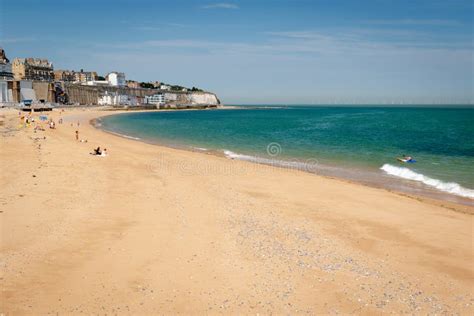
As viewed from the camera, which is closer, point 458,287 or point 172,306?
point 172,306

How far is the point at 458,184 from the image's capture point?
58.8 ft

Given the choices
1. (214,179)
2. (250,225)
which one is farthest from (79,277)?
(214,179)

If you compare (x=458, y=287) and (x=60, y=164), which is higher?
(x=60, y=164)

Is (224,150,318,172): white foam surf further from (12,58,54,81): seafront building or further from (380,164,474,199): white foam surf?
(12,58,54,81): seafront building

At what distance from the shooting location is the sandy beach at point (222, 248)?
678 cm

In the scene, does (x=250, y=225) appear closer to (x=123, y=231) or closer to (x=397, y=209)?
(x=123, y=231)

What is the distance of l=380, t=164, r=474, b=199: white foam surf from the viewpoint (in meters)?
16.6

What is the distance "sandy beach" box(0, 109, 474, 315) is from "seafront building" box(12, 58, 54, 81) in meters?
125

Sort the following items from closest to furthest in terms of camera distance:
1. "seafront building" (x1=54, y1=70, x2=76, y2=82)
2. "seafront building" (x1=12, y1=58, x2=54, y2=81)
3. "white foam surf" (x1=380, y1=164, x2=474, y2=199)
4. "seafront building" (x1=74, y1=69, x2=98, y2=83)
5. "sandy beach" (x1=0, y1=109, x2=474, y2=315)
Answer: "sandy beach" (x1=0, y1=109, x2=474, y2=315)
"white foam surf" (x1=380, y1=164, x2=474, y2=199)
"seafront building" (x1=12, y1=58, x2=54, y2=81)
"seafront building" (x1=54, y1=70, x2=76, y2=82)
"seafront building" (x1=74, y1=69, x2=98, y2=83)

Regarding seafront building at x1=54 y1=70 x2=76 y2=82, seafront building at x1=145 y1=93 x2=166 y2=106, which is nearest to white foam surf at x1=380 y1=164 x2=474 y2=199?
seafront building at x1=145 y1=93 x2=166 y2=106

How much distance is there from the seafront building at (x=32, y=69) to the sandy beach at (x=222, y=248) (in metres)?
125

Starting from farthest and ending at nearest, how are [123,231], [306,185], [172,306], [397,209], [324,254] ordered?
[306,185] < [397,209] < [123,231] < [324,254] < [172,306]

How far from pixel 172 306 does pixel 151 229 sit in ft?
12.6

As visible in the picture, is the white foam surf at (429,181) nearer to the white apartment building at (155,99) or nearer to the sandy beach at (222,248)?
the sandy beach at (222,248)
